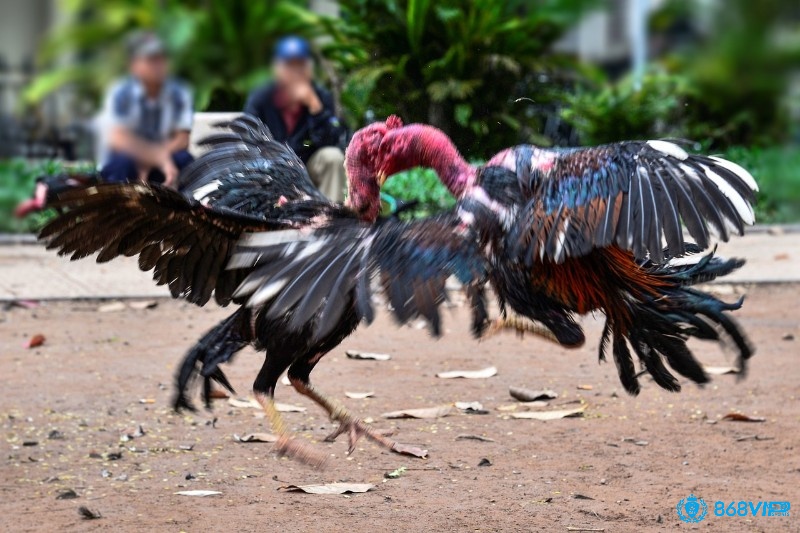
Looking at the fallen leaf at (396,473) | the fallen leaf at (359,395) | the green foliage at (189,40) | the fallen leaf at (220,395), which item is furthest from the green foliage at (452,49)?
the fallen leaf at (396,473)

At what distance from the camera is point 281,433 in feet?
12.9

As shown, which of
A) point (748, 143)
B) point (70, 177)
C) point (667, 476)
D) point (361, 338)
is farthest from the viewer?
point (748, 143)

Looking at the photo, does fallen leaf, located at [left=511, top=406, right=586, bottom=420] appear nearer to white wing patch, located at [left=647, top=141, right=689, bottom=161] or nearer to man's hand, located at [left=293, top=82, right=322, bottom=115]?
white wing patch, located at [left=647, top=141, right=689, bottom=161]

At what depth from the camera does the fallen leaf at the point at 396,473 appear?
4.36m

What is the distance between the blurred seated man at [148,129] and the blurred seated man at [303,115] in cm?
125

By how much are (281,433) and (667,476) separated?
4.81 ft

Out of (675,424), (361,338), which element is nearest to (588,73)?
(361,338)

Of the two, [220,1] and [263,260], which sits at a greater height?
[220,1]

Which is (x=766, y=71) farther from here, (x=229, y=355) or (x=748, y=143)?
(x=229, y=355)

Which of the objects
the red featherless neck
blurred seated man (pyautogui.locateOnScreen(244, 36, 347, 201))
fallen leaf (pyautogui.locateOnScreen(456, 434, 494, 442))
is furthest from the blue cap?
the red featherless neck

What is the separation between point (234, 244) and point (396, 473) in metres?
1.12

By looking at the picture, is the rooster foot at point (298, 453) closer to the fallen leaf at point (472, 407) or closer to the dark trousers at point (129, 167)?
the fallen leaf at point (472, 407)

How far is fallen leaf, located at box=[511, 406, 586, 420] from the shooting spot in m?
5.17

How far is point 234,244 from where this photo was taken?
12.9 feet
